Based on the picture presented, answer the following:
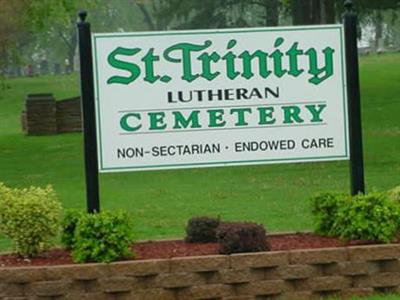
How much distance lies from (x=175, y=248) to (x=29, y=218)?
49.3 inches

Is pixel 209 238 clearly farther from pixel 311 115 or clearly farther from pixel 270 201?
pixel 270 201

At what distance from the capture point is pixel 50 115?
115ft

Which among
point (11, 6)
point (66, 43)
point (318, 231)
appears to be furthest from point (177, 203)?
point (66, 43)

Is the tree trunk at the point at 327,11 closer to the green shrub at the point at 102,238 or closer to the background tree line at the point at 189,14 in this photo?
the background tree line at the point at 189,14

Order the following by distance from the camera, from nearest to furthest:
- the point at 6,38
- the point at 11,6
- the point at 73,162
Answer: the point at 73,162 < the point at 11,6 < the point at 6,38

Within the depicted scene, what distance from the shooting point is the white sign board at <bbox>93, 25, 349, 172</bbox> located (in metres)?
8.75

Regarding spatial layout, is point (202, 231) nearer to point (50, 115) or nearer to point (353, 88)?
point (353, 88)

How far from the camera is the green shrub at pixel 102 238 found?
26.2ft

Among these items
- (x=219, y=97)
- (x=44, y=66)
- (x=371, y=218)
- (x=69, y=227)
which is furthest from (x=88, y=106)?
(x=44, y=66)

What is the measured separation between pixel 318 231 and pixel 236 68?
1554mm

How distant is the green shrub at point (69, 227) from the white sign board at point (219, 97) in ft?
1.44

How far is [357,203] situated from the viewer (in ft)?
28.1

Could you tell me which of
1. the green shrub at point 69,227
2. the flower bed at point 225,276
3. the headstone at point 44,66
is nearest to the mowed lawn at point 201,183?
the green shrub at point 69,227

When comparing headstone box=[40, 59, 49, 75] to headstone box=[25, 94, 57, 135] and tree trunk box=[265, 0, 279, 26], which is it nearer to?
tree trunk box=[265, 0, 279, 26]
